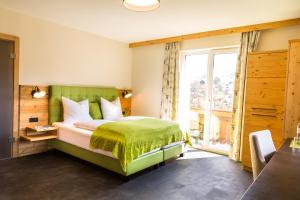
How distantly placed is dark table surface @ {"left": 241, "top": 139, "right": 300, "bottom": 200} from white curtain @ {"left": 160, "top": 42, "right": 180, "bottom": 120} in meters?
3.33

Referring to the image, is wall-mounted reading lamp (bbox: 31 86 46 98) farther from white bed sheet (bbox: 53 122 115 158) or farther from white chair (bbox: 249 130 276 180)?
white chair (bbox: 249 130 276 180)

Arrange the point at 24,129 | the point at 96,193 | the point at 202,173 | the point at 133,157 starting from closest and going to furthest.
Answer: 1. the point at 96,193
2. the point at 133,157
3. the point at 202,173
4. the point at 24,129

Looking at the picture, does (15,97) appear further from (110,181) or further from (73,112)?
(110,181)

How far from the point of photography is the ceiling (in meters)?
2.99

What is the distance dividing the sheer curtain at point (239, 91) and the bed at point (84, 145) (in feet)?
3.58

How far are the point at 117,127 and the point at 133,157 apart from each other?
20.0 inches

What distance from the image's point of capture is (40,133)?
394 cm

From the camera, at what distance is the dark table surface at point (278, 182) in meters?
1.02

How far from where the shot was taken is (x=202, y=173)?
3309mm

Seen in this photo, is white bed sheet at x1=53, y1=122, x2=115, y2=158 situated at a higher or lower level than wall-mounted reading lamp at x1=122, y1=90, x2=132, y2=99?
lower

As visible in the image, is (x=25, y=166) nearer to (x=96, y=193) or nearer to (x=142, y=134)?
(x=96, y=193)

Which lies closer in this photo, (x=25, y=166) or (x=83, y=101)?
(x=25, y=166)

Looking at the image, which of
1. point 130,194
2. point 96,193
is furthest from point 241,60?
point 96,193

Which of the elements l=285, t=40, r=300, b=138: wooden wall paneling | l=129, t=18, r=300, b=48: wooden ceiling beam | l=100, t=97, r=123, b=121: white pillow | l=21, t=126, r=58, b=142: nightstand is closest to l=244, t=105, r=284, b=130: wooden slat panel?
l=285, t=40, r=300, b=138: wooden wall paneling
